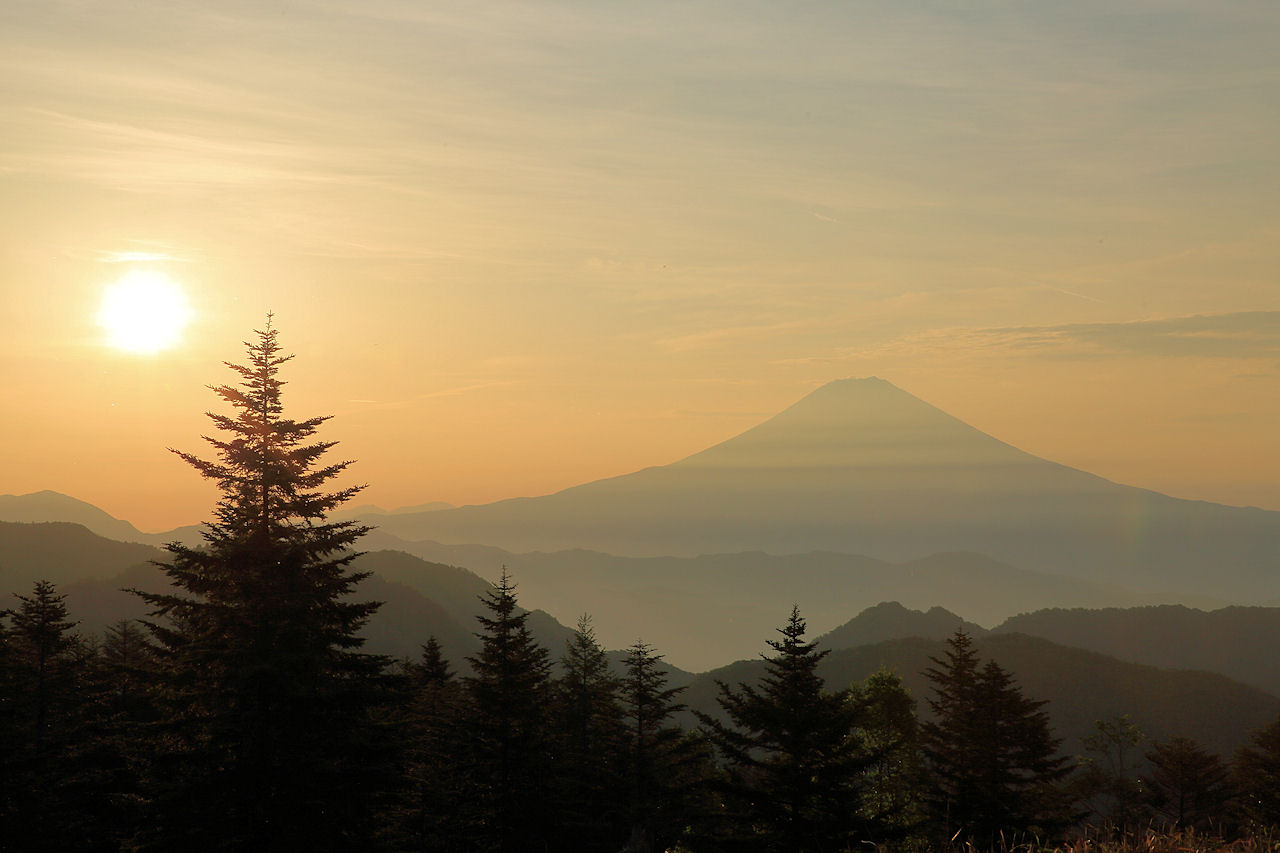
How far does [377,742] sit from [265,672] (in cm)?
450

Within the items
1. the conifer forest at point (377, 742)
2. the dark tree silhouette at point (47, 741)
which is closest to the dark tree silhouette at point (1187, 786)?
the conifer forest at point (377, 742)

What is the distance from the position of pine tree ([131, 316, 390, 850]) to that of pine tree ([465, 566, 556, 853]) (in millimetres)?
7189

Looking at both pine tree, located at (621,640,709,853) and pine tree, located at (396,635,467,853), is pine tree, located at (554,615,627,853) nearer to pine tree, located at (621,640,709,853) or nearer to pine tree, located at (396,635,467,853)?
pine tree, located at (621,640,709,853)

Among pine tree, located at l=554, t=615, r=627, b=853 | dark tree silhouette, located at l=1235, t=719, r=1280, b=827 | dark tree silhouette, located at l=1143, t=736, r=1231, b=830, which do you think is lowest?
dark tree silhouette, located at l=1143, t=736, r=1231, b=830

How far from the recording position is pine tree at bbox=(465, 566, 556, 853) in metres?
30.8

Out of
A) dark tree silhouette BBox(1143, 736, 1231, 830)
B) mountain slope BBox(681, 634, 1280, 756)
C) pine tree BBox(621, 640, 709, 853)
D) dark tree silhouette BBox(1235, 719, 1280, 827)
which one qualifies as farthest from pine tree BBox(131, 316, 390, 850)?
mountain slope BBox(681, 634, 1280, 756)

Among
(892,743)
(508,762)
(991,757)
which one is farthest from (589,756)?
(991,757)

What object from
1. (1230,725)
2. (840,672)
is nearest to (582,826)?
(1230,725)

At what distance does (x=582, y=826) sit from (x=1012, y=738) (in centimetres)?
1872

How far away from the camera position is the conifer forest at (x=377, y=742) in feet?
70.5

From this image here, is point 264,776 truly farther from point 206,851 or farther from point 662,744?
point 662,744

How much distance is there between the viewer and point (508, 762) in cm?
3123

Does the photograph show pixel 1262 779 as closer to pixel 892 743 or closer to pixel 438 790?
pixel 892 743

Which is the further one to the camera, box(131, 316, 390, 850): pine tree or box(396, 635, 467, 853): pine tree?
box(396, 635, 467, 853): pine tree
